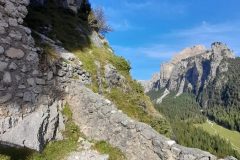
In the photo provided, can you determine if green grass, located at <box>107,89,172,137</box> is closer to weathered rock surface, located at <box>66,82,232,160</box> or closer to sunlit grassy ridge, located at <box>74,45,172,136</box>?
sunlit grassy ridge, located at <box>74,45,172,136</box>

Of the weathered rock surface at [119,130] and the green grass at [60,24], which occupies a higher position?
the green grass at [60,24]

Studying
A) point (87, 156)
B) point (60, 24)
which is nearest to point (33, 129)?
point (87, 156)

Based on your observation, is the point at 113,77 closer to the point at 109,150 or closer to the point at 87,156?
the point at 109,150

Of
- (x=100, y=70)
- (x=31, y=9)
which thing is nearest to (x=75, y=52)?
(x=100, y=70)

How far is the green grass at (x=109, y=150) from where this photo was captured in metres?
16.5

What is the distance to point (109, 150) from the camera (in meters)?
16.8

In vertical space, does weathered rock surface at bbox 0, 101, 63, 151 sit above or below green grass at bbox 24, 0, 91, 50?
below

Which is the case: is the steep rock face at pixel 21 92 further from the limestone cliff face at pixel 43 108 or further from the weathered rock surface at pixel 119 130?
the weathered rock surface at pixel 119 130

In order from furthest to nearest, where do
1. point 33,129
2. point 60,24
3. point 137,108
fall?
1. point 60,24
2. point 137,108
3. point 33,129

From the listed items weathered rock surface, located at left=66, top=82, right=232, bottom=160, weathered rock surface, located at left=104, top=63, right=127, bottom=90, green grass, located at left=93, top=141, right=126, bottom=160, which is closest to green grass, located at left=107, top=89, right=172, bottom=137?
weathered rock surface, located at left=104, top=63, right=127, bottom=90

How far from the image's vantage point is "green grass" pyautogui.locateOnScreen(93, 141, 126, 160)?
1648cm

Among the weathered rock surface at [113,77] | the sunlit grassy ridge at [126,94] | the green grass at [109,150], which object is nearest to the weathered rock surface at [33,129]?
the green grass at [109,150]

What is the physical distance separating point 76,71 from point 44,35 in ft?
14.3

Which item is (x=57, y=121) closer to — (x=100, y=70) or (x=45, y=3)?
(x=100, y=70)
